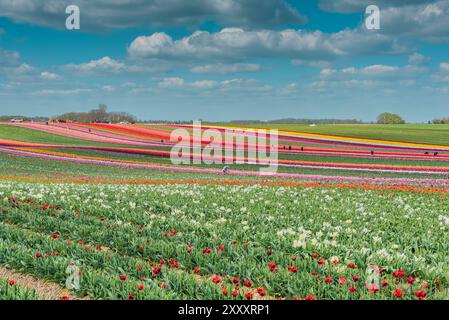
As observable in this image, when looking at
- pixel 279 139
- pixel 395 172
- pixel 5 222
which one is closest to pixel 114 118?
pixel 279 139

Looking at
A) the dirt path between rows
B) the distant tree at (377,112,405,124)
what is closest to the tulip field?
the dirt path between rows

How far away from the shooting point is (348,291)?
21.5 ft

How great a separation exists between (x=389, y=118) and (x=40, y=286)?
159 m

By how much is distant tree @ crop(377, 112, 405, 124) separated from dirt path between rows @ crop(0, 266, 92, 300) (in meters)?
157

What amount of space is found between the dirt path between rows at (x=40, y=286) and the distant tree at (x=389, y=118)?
157 metres

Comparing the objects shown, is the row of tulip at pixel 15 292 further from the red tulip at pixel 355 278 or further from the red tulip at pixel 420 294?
the red tulip at pixel 420 294

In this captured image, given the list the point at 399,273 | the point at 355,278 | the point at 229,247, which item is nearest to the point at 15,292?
the point at 229,247

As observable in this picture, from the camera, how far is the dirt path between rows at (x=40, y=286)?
23.0 feet

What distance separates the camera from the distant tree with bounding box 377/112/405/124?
15375 centimetres

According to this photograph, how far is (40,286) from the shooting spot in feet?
24.5

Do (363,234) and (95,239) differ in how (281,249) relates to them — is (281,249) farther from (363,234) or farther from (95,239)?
(95,239)

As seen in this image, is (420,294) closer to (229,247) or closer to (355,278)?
(355,278)

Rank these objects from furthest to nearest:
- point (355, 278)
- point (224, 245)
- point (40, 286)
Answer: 1. point (224, 245)
2. point (40, 286)
3. point (355, 278)
